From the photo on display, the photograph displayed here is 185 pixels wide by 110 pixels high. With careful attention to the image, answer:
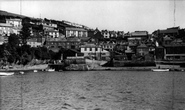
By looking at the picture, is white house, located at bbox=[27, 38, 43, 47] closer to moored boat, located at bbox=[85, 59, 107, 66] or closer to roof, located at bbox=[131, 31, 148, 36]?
moored boat, located at bbox=[85, 59, 107, 66]

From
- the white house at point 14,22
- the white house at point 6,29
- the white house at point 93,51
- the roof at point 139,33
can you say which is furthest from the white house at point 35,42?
the roof at point 139,33

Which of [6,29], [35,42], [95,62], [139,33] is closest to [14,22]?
[6,29]

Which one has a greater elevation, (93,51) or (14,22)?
(14,22)

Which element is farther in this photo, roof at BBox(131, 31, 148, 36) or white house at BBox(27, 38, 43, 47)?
roof at BBox(131, 31, 148, 36)

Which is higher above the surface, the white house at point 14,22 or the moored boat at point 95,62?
the white house at point 14,22

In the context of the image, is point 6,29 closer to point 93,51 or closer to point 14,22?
point 14,22

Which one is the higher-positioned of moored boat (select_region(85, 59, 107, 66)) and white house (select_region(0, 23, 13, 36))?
white house (select_region(0, 23, 13, 36))

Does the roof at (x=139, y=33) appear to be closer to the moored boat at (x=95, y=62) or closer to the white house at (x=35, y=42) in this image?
the white house at (x=35, y=42)

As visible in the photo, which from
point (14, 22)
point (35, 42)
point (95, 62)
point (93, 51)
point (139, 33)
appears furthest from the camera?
point (139, 33)

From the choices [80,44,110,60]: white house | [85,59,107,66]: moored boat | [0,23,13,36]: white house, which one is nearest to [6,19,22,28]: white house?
[0,23,13,36]: white house

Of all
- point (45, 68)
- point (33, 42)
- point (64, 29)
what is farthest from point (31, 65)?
point (64, 29)

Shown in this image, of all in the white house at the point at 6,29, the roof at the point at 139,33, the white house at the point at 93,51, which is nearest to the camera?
the white house at the point at 93,51

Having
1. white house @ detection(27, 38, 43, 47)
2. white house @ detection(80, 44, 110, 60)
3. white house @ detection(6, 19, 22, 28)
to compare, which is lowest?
white house @ detection(80, 44, 110, 60)
